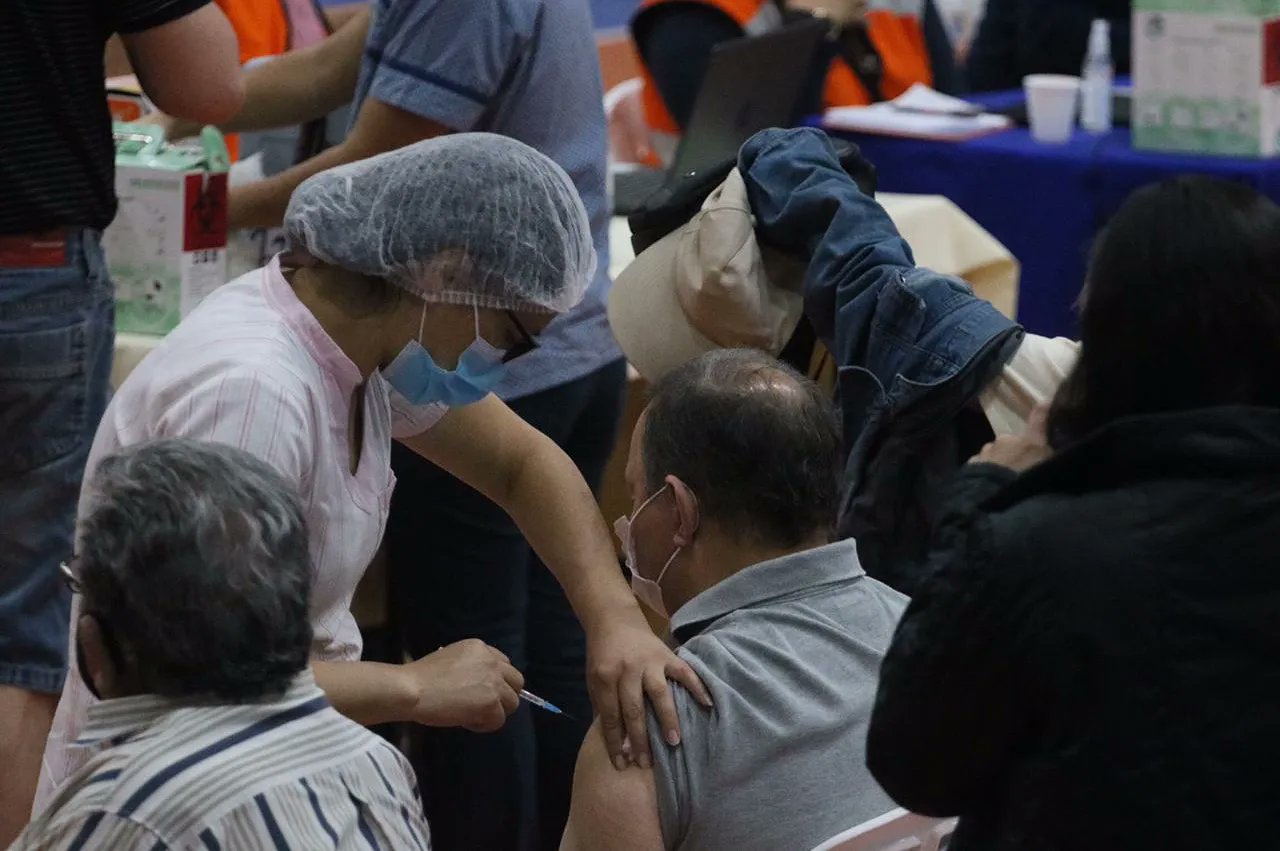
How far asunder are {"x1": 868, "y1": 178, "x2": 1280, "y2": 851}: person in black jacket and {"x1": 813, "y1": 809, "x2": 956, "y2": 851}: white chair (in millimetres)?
257

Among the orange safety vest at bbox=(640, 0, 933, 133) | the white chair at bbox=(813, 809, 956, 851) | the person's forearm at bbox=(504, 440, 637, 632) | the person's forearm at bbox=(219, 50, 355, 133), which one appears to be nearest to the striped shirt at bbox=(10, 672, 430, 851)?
the white chair at bbox=(813, 809, 956, 851)

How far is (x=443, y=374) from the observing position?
179 cm

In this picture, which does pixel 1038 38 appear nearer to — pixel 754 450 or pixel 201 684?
pixel 754 450

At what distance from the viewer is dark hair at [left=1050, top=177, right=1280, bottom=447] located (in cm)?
122

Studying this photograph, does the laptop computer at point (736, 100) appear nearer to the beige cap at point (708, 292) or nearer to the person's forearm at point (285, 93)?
the person's forearm at point (285, 93)

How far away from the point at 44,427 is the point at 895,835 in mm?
1096

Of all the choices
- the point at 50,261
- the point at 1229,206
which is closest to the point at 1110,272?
the point at 1229,206

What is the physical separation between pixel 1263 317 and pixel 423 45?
1398mm

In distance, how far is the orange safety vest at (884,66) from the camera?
14.1ft

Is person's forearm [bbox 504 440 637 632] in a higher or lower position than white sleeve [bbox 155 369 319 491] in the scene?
lower

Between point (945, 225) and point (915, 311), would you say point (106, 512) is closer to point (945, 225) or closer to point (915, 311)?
point (915, 311)

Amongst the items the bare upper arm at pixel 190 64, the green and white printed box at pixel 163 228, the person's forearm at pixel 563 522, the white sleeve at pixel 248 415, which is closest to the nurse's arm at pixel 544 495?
the person's forearm at pixel 563 522

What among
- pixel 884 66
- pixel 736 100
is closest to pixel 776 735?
pixel 736 100

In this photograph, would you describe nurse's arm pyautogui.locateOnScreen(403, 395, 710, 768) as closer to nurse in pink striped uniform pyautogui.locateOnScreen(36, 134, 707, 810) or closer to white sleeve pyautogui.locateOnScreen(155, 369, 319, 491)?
nurse in pink striped uniform pyautogui.locateOnScreen(36, 134, 707, 810)
